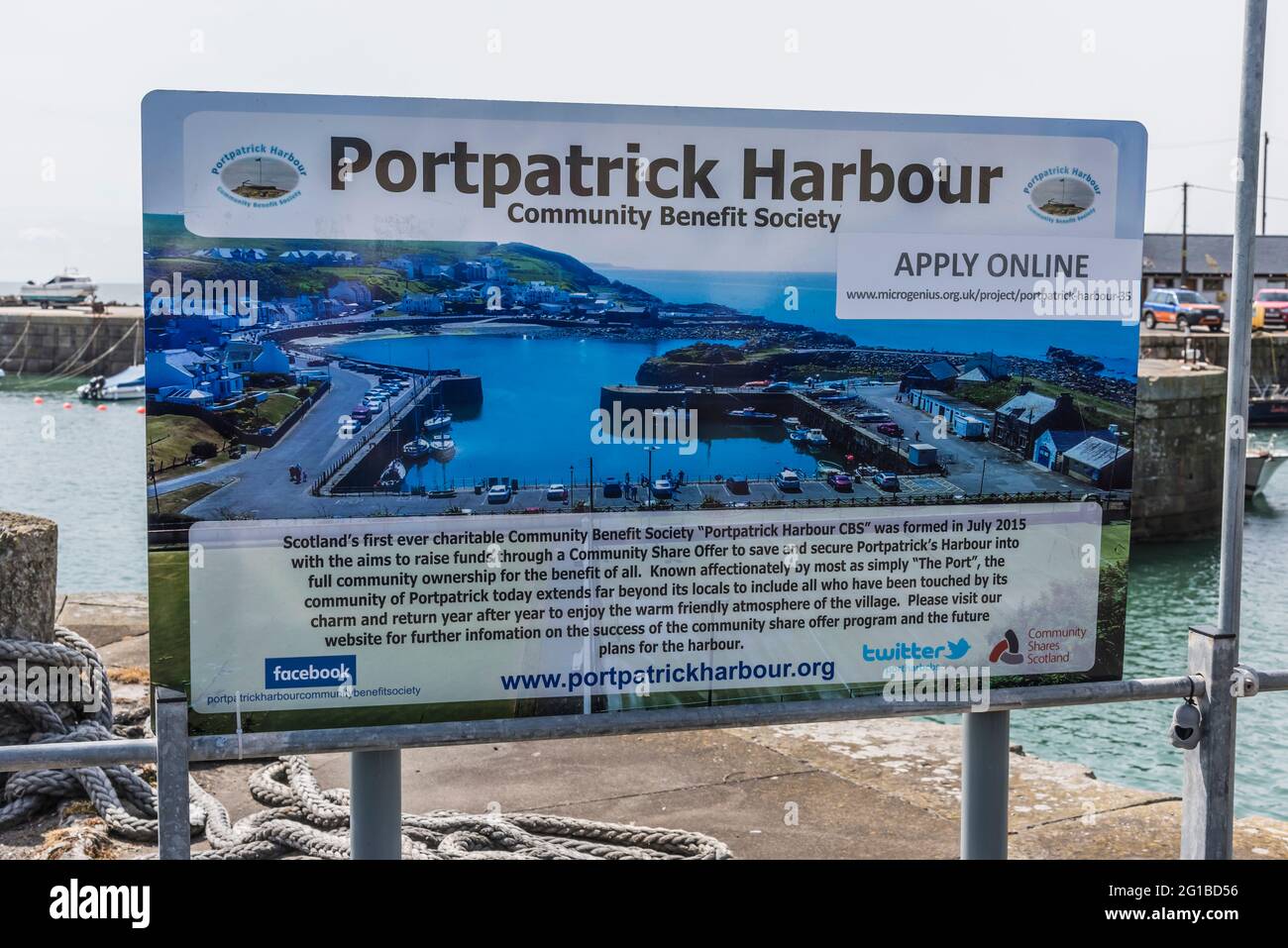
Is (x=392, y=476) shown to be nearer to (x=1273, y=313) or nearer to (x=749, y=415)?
(x=749, y=415)

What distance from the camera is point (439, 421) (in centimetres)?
412

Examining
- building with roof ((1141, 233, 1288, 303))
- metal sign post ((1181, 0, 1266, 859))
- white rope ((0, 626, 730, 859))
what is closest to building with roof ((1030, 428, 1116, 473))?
metal sign post ((1181, 0, 1266, 859))

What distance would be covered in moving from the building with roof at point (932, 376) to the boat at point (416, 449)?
5.22 ft

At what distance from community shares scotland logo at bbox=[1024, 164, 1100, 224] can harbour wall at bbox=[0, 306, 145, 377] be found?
70.5 m

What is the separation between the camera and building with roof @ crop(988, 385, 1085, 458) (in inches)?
180

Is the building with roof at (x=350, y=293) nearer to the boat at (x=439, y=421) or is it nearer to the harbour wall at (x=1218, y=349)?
the boat at (x=439, y=421)

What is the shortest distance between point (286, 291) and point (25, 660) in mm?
3380

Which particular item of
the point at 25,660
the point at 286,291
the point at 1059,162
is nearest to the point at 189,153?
the point at 286,291

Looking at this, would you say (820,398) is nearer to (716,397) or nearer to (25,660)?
(716,397)

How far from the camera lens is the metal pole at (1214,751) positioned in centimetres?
459

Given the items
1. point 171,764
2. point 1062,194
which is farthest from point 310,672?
point 1062,194

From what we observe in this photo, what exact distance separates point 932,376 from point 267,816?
3.62 meters

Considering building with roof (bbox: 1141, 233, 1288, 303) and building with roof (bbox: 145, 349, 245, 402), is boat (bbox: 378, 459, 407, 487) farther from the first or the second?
building with roof (bbox: 1141, 233, 1288, 303)

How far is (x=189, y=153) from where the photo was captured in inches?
152
